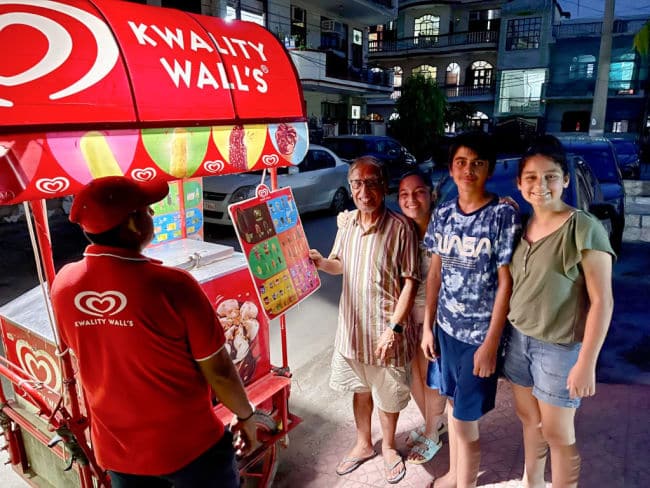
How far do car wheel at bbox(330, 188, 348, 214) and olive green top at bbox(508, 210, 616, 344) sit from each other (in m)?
8.66

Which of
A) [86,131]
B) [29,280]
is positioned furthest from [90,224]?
[29,280]

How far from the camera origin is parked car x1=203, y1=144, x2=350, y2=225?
832cm

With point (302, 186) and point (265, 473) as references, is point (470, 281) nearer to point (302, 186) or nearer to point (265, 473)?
point (265, 473)

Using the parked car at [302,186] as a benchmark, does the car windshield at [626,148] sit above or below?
above

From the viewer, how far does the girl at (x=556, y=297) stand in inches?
75.4

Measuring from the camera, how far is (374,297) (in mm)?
2568

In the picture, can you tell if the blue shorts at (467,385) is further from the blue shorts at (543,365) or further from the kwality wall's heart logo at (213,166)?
the kwality wall's heart logo at (213,166)

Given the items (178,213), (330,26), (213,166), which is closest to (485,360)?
(213,166)

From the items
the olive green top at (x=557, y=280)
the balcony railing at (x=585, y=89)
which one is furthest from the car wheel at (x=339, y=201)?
the balcony railing at (x=585, y=89)

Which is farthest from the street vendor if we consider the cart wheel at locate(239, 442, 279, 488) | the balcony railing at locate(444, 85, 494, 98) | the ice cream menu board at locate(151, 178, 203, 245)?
the balcony railing at locate(444, 85, 494, 98)

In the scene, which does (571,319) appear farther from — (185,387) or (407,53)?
(407,53)

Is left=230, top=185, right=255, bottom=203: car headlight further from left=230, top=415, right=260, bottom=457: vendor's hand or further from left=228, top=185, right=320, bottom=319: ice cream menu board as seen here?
left=230, top=415, right=260, bottom=457: vendor's hand

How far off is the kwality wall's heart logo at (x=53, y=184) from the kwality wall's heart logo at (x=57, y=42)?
27cm

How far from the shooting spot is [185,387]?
64.7 inches
